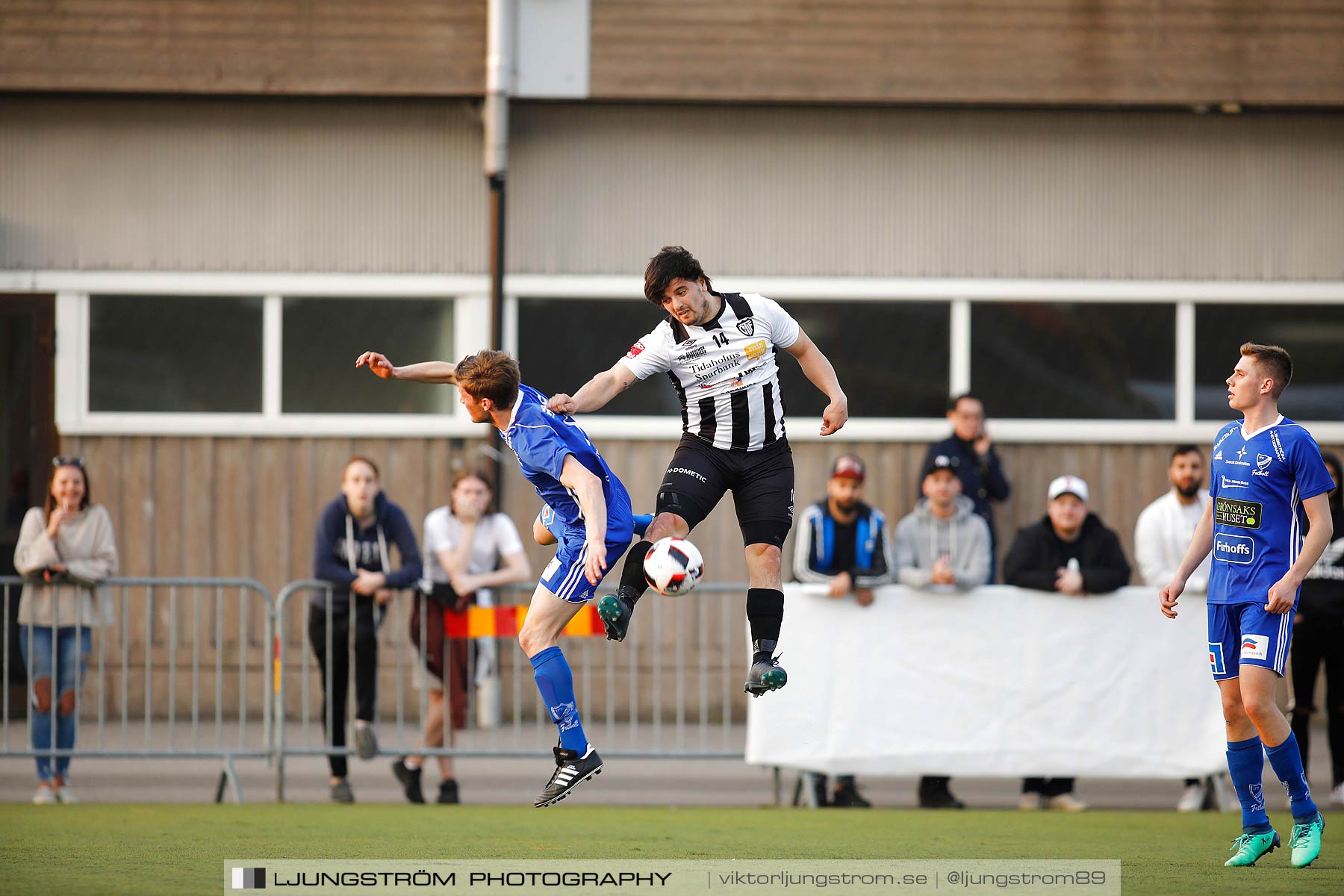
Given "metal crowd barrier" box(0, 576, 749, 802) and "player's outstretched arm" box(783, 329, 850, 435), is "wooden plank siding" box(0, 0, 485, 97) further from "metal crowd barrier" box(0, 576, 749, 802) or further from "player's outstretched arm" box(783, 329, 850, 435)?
"player's outstretched arm" box(783, 329, 850, 435)

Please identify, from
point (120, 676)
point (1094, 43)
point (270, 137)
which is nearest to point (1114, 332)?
point (1094, 43)

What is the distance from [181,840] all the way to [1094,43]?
32.1 ft

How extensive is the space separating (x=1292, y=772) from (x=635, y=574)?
10.4 feet

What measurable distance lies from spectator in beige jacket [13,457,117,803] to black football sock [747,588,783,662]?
15.7ft

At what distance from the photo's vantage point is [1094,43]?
12836mm

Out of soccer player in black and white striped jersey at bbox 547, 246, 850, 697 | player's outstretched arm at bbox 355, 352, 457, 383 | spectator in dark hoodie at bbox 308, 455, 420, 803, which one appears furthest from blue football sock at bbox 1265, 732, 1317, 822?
spectator in dark hoodie at bbox 308, 455, 420, 803

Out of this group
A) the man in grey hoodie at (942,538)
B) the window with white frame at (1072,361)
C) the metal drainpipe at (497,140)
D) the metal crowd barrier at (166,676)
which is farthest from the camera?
the window with white frame at (1072,361)

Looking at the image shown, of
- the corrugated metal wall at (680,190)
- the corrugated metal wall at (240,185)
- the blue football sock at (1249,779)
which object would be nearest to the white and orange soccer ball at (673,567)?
the blue football sock at (1249,779)

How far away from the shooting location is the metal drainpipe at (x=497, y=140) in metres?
12.5

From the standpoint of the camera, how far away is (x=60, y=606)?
31.7ft

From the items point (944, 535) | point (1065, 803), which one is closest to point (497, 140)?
point (944, 535)

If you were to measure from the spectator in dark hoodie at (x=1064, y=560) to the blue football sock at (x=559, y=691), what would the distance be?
3.84 metres

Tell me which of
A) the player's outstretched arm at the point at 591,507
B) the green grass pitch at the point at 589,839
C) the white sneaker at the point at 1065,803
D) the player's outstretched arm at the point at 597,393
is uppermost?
the player's outstretched arm at the point at 597,393

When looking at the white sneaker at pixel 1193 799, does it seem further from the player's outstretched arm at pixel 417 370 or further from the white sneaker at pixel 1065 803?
the player's outstretched arm at pixel 417 370
